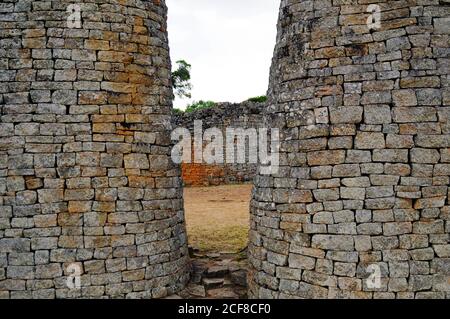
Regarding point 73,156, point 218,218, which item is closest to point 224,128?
point 218,218

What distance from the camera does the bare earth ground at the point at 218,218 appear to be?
824 centimetres

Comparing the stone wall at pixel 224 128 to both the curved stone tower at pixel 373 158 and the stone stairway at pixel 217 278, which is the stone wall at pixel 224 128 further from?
the curved stone tower at pixel 373 158

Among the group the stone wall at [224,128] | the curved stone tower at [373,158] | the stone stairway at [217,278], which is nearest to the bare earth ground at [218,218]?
the stone stairway at [217,278]

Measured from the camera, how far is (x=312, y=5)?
5004 mm

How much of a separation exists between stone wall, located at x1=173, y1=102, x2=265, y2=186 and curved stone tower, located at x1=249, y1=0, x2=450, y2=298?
39.7ft

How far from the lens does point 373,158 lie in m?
4.61

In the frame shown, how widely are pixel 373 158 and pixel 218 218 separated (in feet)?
20.9

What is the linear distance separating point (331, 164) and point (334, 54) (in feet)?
4.49

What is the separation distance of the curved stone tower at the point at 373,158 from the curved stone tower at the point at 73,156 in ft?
7.23

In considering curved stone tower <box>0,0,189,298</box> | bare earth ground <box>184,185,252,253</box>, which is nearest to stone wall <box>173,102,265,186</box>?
bare earth ground <box>184,185,252,253</box>

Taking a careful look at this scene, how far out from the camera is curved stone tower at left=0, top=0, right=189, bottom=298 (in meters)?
5.11

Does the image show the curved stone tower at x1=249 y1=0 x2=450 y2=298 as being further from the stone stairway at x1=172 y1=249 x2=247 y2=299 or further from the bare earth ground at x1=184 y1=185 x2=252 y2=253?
the bare earth ground at x1=184 y1=185 x2=252 y2=253

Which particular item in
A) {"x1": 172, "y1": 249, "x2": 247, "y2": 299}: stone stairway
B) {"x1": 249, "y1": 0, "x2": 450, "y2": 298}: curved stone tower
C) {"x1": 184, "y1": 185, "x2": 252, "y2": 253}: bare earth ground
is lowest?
{"x1": 172, "y1": 249, "x2": 247, "y2": 299}: stone stairway
